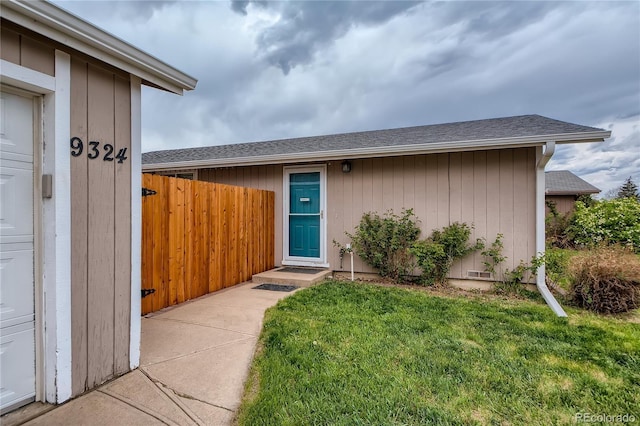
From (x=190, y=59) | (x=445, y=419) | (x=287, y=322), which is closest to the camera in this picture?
(x=445, y=419)

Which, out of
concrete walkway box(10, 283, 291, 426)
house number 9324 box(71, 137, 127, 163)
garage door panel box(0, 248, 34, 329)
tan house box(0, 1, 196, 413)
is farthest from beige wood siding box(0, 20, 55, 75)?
concrete walkway box(10, 283, 291, 426)

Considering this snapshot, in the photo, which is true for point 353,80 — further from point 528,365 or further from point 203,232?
point 528,365

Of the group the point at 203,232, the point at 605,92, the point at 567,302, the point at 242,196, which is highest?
the point at 605,92

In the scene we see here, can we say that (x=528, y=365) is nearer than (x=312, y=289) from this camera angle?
Yes

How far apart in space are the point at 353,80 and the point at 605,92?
7.16 metres

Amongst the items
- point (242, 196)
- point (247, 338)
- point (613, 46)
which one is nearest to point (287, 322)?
point (247, 338)

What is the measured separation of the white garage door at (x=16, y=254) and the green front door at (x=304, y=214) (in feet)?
15.5

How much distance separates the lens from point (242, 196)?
5340 millimetres

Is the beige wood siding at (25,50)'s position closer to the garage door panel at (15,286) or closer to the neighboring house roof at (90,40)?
the neighboring house roof at (90,40)

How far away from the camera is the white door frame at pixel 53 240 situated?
5.79ft

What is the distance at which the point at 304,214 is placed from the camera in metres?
6.29

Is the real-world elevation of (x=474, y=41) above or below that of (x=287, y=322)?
above

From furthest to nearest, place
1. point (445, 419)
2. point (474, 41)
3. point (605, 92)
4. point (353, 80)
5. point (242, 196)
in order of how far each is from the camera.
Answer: point (353, 80) → point (605, 92) → point (474, 41) → point (242, 196) → point (445, 419)

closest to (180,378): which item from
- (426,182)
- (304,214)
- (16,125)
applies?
(16,125)
